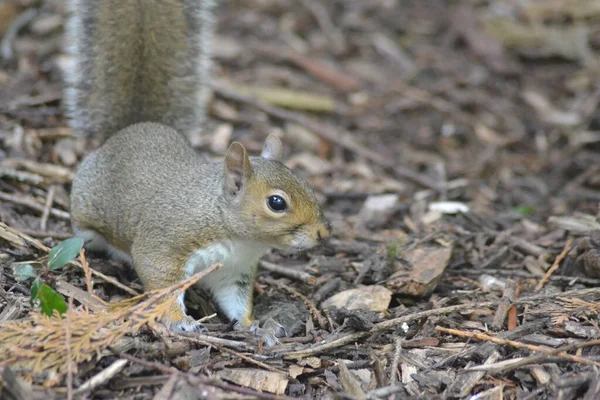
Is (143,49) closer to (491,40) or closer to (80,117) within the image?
(80,117)

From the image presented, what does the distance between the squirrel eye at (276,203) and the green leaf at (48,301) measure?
37.3 inches

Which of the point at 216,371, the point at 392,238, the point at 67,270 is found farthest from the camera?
the point at 392,238

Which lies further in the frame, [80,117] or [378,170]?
[378,170]

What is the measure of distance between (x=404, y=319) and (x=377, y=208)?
156cm

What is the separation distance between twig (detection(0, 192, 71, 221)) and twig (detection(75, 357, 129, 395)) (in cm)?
151

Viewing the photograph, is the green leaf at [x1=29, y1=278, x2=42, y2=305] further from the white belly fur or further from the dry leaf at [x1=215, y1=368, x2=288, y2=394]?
the dry leaf at [x1=215, y1=368, x2=288, y2=394]

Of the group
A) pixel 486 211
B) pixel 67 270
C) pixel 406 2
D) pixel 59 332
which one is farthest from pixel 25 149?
pixel 406 2

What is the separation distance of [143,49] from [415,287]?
1899mm

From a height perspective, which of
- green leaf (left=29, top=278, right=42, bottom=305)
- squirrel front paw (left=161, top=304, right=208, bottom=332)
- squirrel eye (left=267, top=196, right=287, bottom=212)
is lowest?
squirrel front paw (left=161, top=304, right=208, bottom=332)

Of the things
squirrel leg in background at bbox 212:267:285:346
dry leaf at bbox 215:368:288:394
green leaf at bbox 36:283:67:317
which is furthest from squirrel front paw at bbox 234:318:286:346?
green leaf at bbox 36:283:67:317

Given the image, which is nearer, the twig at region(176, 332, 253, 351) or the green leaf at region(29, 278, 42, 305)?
the green leaf at region(29, 278, 42, 305)

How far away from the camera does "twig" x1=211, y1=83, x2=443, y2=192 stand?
538 centimetres

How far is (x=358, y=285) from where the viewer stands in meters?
3.74

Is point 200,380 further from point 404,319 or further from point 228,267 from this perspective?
point 404,319
